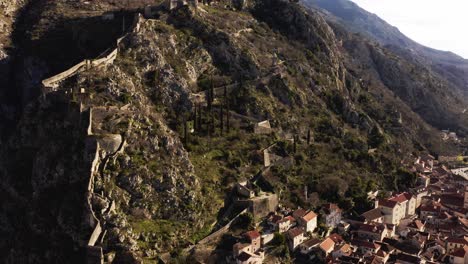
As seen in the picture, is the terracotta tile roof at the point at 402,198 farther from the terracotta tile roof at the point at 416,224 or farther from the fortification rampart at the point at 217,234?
the fortification rampart at the point at 217,234

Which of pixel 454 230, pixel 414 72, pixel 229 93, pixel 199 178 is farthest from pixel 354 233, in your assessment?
pixel 414 72

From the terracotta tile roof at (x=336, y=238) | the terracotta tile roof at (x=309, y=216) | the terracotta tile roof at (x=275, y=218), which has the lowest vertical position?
the terracotta tile roof at (x=336, y=238)

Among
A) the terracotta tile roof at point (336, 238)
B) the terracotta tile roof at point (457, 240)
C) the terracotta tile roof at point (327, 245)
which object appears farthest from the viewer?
the terracotta tile roof at point (457, 240)

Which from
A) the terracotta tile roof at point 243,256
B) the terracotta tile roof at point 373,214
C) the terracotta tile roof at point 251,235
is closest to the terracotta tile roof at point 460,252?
the terracotta tile roof at point 373,214

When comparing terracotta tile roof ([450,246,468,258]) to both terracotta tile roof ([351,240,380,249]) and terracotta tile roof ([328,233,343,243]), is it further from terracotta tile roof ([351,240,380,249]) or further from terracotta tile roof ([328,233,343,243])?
terracotta tile roof ([328,233,343,243])

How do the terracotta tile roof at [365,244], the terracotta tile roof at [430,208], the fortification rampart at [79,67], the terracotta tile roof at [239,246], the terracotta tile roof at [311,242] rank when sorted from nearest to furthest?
the terracotta tile roof at [239,246]
the terracotta tile roof at [311,242]
the terracotta tile roof at [365,244]
the fortification rampart at [79,67]
the terracotta tile roof at [430,208]

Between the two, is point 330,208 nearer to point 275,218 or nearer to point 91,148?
point 275,218
